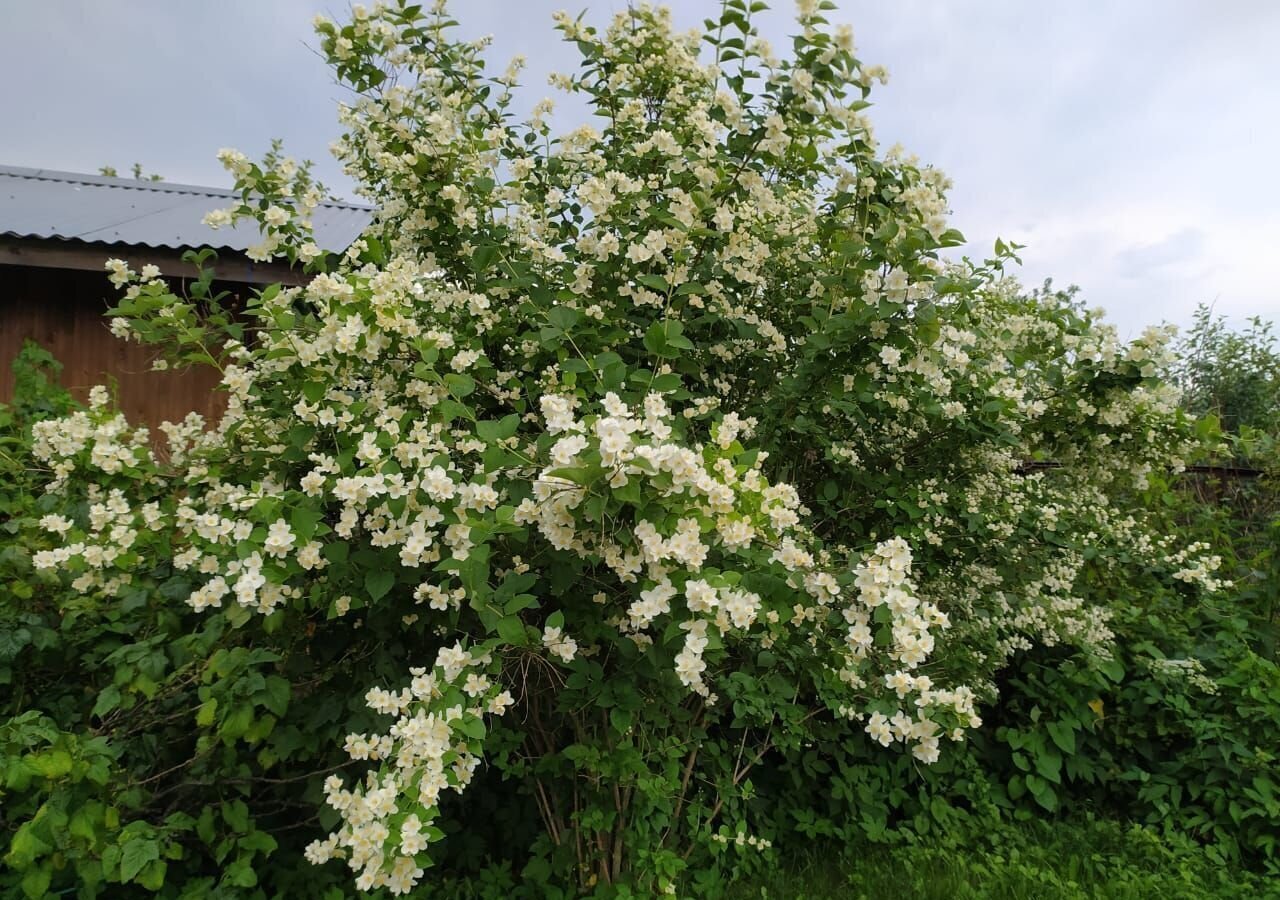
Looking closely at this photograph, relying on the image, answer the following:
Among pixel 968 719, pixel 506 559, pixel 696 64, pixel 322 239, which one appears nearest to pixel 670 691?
pixel 506 559

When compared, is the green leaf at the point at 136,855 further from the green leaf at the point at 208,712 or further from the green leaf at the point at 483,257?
the green leaf at the point at 483,257

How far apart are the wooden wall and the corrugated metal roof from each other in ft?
1.05

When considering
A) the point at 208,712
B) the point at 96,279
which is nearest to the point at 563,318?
the point at 208,712

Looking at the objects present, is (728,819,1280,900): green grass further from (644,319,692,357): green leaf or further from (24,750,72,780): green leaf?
(24,750,72,780): green leaf

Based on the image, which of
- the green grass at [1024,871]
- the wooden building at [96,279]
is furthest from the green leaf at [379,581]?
the wooden building at [96,279]

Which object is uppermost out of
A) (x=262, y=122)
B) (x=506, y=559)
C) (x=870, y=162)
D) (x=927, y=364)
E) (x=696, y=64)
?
(x=262, y=122)

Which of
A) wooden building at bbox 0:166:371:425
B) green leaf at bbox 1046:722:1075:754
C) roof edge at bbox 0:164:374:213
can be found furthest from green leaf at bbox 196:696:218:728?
roof edge at bbox 0:164:374:213

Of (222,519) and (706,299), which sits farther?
(706,299)

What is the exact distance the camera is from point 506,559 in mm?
1954

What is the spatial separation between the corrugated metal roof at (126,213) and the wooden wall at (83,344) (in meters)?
0.32

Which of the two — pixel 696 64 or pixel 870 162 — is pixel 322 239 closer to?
pixel 696 64

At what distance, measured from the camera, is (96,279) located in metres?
4.49

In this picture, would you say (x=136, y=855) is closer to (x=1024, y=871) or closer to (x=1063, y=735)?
(x=1024, y=871)

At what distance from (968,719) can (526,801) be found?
1.71 meters
